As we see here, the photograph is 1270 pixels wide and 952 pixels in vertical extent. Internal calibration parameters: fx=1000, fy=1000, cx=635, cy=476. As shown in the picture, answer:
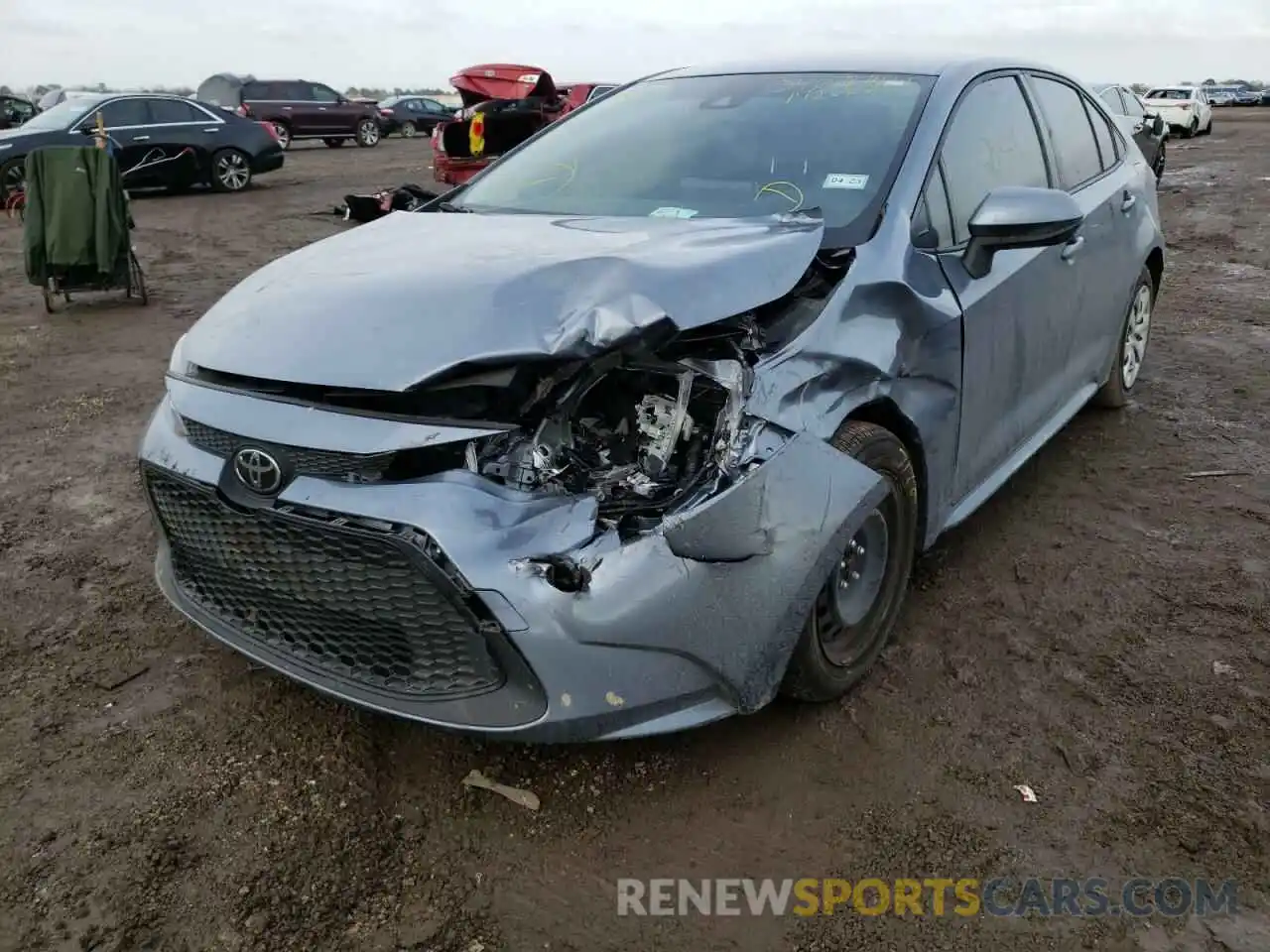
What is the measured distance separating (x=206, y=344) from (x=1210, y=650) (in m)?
2.90

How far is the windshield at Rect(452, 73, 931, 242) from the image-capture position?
293cm

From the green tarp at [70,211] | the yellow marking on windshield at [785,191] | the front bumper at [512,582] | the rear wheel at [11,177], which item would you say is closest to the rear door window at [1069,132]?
the yellow marking on windshield at [785,191]

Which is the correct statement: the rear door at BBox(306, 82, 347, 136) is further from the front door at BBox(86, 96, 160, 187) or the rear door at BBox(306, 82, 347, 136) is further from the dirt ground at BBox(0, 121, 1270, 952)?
the dirt ground at BBox(0, 121, 1270, 952)

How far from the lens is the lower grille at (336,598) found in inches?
80.0

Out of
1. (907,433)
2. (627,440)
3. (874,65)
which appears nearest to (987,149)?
(874,65)

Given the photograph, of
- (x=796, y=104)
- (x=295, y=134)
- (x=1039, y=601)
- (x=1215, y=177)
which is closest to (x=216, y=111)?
(x=295, y=134)

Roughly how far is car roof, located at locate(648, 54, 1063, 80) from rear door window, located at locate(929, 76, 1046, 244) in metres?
0.08

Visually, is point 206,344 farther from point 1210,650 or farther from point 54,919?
point 1210,650

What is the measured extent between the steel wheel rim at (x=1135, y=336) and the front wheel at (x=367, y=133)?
2351 centimetres

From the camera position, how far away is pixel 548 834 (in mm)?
2227

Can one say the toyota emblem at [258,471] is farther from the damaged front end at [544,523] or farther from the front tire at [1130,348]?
the front tire at [1130,348]

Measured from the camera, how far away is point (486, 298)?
2246mm

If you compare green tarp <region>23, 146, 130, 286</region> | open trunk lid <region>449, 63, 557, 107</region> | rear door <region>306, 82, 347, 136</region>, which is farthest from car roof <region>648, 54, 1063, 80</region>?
rear door <region>306, 82, 347, 136</region>

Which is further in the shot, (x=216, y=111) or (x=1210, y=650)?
(x=216, y=111)
